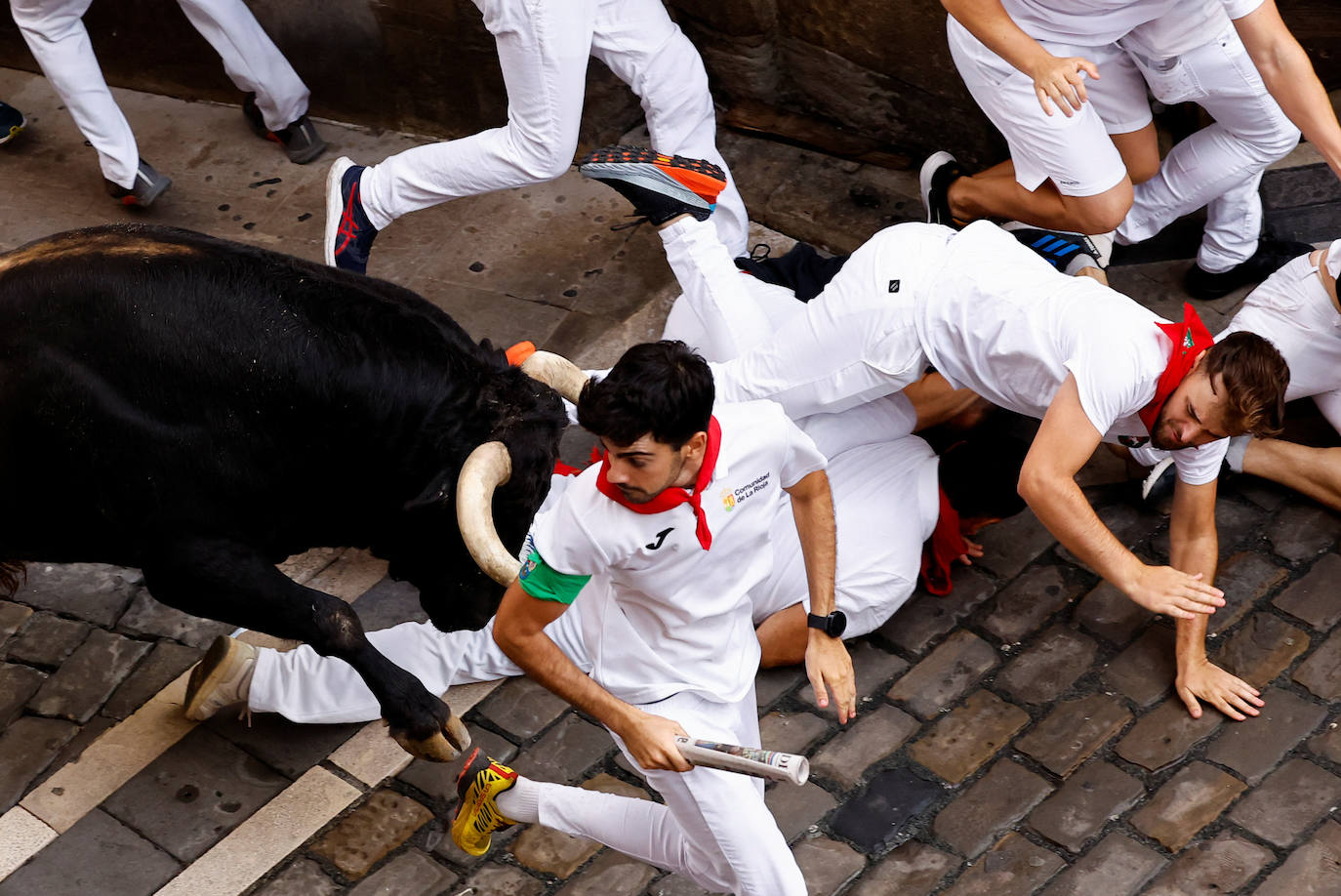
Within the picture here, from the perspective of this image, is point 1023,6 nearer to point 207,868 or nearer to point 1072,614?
point 1072,614

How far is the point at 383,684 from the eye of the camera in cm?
419

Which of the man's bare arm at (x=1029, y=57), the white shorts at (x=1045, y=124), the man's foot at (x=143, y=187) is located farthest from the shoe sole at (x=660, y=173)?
the man's foot at (x=143, y=187)

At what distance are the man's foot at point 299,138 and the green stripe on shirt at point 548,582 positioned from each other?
434cm

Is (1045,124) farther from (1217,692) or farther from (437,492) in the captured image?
(437,492)

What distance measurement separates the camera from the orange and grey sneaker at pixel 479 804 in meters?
3.99

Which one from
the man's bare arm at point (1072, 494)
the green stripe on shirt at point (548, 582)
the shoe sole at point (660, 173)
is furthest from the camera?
the shoe sole at point (660, 173)

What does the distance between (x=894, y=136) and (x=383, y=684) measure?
3.45 meters

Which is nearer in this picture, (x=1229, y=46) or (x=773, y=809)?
(x=773, y=809)

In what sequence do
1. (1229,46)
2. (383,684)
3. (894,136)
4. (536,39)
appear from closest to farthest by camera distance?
1. (383,684)
2. (1229,46)
3. (536,39)
4. (894,136)

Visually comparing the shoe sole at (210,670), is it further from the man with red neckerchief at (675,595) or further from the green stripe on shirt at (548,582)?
the green stripe on shirt at (548,582)

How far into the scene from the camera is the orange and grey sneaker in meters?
3.99

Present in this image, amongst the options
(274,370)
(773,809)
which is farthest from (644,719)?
(274,370)

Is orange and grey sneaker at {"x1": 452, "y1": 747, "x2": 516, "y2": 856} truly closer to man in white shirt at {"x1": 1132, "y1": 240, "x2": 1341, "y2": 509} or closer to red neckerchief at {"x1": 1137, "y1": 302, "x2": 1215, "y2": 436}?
red neckerchief at {"x1": 1137, "y1": 302, "x2": 1215, "y2": 436}

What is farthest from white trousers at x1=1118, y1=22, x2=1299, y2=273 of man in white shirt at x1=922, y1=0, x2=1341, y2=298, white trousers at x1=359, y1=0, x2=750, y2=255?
white trousers at x1=359, y1=0, x2=750, y2=255
